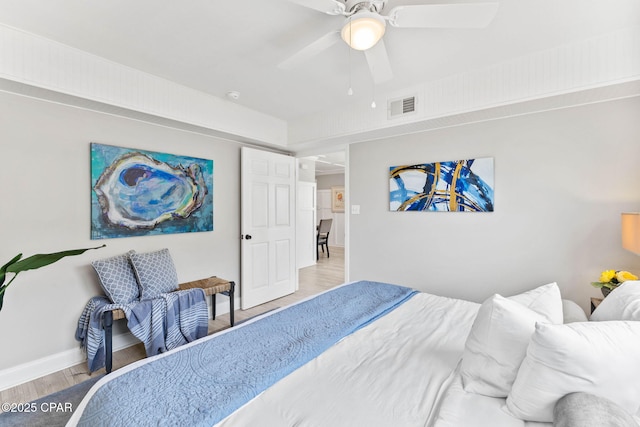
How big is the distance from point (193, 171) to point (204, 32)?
5.01 feet

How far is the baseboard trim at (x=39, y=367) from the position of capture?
82.9 inches

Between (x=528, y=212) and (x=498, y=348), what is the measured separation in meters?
2.09

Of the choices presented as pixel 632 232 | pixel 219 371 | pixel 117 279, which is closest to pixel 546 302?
pixel 632 232

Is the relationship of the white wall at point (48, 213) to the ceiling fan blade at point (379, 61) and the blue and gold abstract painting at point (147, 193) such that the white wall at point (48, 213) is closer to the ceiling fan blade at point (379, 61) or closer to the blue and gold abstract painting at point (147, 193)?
the blue and gold abstract painting at point (147, 193)

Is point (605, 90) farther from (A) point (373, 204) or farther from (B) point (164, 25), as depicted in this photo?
(B) point (164, 25)

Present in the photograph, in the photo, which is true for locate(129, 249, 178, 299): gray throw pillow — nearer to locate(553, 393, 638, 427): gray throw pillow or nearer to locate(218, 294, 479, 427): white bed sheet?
locate(218, 294, 479, 427): white bed sheet

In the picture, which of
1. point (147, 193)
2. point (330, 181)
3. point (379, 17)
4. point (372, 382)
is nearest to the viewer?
point (372, 382)

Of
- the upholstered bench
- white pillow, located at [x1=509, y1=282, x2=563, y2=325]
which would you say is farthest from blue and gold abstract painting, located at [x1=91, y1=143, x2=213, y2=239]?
white pillow, located at [x1=509, y1=282, x2=563, y2=325]

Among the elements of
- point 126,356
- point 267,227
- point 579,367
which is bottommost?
point 126,356

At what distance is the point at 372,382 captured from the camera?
112cm

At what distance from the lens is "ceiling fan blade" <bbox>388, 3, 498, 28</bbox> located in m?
1.37

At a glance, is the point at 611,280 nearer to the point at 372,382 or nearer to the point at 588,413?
the point at 588,413

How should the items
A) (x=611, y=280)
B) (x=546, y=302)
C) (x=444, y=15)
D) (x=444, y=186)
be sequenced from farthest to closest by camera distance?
(x=444, y=186)
(x=611, y=280)
(x=444, y=15)
(x=546, y=302)

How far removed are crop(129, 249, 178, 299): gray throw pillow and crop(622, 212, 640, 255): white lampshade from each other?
3487mm
